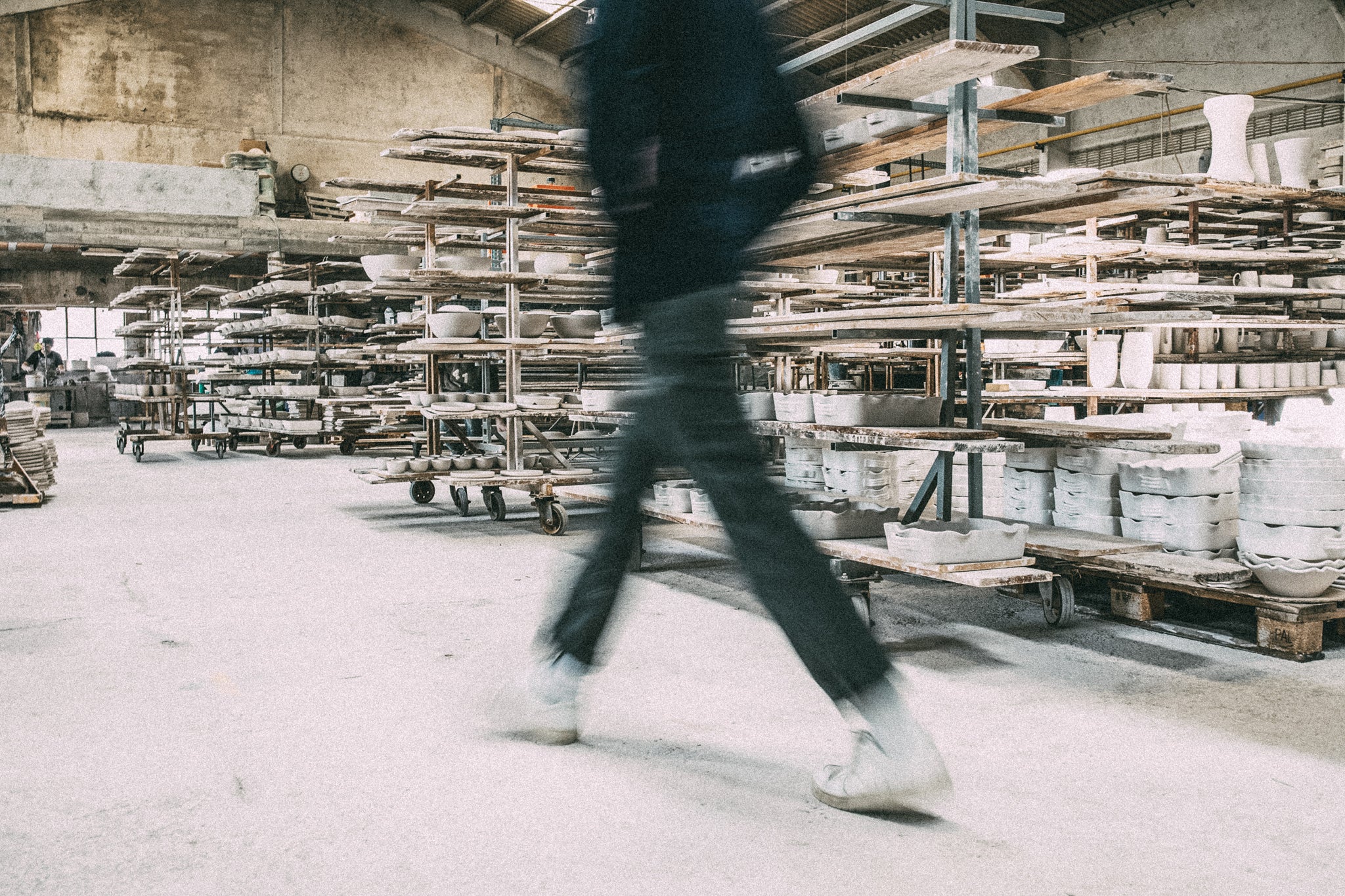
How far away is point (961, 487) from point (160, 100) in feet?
55.5

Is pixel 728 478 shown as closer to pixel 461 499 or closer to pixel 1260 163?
pixel 461 499

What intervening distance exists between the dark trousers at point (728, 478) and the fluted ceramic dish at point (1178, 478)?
1937mm

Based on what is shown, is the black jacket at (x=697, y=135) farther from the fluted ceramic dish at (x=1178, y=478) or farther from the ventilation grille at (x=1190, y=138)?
the ventilation grille at (x=1190, y=138)

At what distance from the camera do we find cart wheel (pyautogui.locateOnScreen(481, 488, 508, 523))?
19.6ft

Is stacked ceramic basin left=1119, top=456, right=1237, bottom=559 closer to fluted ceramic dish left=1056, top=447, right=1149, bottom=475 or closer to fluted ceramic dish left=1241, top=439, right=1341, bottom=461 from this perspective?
fluted ceramic dish left=1056, top=447, right=1149, bottom=475

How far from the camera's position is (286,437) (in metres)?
12.3

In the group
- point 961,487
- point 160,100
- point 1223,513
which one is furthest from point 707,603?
point 160,100

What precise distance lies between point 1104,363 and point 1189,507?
395cm

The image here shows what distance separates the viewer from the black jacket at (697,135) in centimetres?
179

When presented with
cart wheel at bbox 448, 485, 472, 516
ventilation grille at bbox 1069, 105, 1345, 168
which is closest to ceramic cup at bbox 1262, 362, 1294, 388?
cart wheel at bbox 448, 485, 472, 516

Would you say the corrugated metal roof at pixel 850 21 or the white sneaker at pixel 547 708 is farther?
the corrugated metal roof at pixel 850 21

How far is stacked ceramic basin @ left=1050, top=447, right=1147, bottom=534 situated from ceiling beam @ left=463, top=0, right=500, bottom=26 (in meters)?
17.0

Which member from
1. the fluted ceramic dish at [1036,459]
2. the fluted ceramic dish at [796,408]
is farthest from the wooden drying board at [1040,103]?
the fluted ceramic dish at [1036,459]

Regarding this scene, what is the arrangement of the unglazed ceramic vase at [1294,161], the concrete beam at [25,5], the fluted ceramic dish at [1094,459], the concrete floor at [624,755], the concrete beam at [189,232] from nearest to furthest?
the concrete floor at [624,755]
the fluted ceramic dish at [1094,459]
the unglazed ceramic vase at [1294,161]
the concrete beam at [189,232]
the concrete beam at [25,5]
